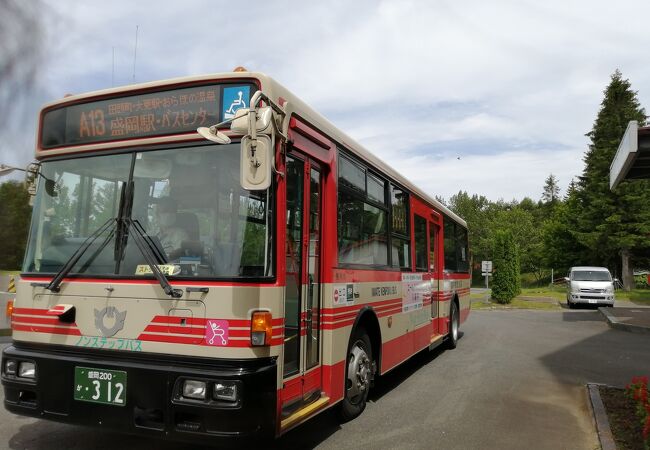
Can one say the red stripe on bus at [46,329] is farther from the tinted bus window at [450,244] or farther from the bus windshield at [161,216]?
the tinted bus window at [450,244]

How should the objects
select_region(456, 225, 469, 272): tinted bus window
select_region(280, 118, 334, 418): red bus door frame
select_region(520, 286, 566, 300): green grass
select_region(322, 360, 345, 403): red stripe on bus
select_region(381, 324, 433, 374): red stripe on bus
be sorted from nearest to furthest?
select_region(280, 118, 334, 418): red bus door frame, select_region(322, 360, 345, 403): red stripe on bus, select_region(381, 324, 433, 374): red stripe on bus, select_region(456, 225, 469, 272): tinted bus window, select_region(520, 286, 566, 300): green grass

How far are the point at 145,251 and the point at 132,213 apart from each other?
37cm

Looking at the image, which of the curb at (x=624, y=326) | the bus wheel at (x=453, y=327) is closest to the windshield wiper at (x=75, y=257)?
the bus wheel at (x=453, y=327)

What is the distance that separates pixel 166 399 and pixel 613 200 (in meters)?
45.1

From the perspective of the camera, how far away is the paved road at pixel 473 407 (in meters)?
5.33

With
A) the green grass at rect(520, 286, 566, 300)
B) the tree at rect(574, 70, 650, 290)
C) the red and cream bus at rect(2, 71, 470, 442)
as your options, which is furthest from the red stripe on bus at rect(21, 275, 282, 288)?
the tree at rect(574, 70, 650, 290)

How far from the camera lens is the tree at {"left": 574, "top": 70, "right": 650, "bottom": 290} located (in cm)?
4059

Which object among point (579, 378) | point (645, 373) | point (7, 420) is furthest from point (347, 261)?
point (645, 373)

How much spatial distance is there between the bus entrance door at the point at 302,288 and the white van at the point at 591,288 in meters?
22.3

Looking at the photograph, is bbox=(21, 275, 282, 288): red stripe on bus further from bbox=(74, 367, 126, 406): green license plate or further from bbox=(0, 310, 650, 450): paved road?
bbox=(0, 310, 650, 450): paved road

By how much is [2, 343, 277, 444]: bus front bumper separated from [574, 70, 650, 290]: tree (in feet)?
141

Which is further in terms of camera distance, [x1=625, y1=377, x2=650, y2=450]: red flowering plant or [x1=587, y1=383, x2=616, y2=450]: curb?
[x1=587, y1=383, x2=616, y2=450]: curb

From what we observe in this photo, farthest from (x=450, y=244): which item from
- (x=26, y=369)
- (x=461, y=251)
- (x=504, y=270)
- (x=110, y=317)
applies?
(x=504, y=270)

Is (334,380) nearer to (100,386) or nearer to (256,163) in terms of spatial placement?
(100,386)
